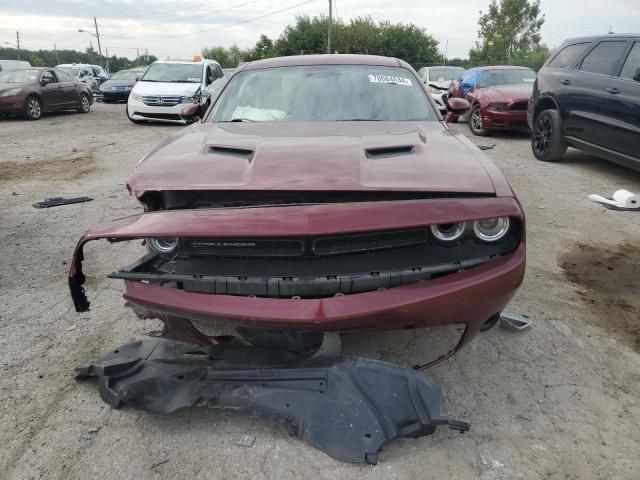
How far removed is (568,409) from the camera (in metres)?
2.55

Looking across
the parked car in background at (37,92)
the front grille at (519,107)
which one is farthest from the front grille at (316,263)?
the parked car in background at (37,92)

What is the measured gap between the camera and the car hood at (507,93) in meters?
10.3

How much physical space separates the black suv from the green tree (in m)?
37.2

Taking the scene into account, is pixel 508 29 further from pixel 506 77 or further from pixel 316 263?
pixel 316 263

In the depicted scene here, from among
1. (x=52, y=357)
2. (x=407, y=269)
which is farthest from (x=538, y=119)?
(x=52, y=357)

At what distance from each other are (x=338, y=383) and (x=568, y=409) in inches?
45.3

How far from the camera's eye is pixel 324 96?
3682mm

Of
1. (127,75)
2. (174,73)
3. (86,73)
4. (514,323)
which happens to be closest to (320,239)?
(514,323)

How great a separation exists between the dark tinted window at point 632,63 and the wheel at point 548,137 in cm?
118

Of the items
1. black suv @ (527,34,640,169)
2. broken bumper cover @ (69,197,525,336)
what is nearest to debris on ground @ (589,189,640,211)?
black suv @ (527,34,640,169)

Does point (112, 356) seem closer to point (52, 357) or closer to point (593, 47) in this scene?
point (52, 357)

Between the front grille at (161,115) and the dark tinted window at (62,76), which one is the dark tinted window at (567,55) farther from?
the dark tinted window at (62,76)

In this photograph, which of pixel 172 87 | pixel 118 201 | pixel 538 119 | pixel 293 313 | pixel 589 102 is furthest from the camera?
pixel 172 87

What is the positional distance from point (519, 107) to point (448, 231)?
29.3 ft
